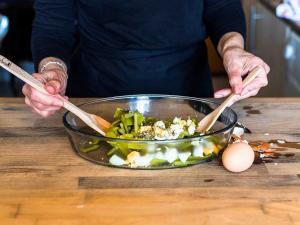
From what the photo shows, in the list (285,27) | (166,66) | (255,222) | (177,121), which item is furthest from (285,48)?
(255,222)

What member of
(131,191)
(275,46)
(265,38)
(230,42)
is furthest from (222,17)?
(265,38)

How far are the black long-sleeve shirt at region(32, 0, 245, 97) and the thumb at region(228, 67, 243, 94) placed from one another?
320mm

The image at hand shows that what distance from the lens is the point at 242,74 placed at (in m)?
0.96

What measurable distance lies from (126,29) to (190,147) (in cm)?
55

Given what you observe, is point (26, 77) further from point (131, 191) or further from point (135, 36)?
point (135, 36)

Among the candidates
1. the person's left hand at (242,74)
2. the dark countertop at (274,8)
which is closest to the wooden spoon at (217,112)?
the person's left hand at (242,74)

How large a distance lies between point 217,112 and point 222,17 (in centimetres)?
45

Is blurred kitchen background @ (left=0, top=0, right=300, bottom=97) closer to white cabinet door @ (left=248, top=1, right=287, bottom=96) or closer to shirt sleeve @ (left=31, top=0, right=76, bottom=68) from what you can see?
white cabinet door @ (left=248, top=1, right=287, bottom=96)

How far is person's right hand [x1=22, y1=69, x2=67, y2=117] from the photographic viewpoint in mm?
874

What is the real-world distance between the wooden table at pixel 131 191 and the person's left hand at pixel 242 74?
0.31 feet

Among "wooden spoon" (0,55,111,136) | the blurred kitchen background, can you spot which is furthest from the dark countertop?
"wooden spoon" (0,55,111,136)

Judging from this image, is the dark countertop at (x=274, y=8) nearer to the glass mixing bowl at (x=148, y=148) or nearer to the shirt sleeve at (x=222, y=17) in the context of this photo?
the shirt sleeve at (x=222, y=17)

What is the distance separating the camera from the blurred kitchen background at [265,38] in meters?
2.19

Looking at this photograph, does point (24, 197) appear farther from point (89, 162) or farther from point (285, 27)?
point (285, 27)
